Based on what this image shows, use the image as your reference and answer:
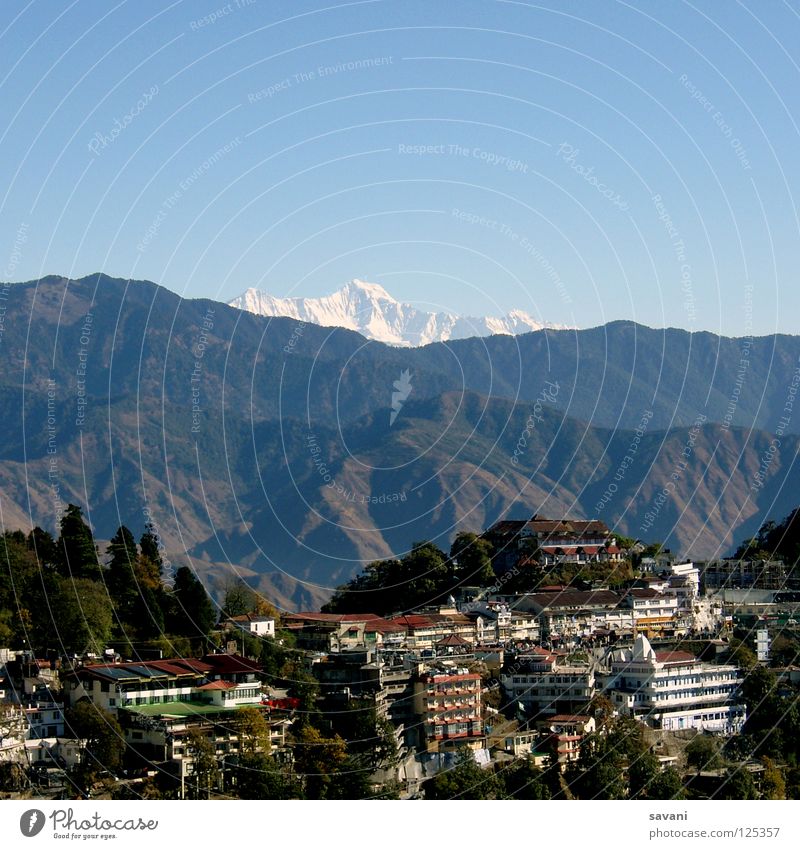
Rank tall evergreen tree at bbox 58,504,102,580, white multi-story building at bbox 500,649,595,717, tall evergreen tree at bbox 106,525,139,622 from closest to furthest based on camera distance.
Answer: white multi-story building at bbox 500,649,595,717 → tall evergreen tree at bbox 106,525,139,622 → tall evergreen tree at bbox 58,504,102,580

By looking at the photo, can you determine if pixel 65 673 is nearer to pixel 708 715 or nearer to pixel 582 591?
pixel 708 715

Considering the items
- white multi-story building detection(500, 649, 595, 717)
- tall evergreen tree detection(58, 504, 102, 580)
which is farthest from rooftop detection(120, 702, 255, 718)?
white multi-story building detection(500, 649, 595, 717)

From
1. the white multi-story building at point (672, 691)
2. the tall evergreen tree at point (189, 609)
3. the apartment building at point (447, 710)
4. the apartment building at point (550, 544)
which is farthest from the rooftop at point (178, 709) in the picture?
the apartment building at point (550, 544)

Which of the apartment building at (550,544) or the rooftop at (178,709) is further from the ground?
the apartment building at (550,544)

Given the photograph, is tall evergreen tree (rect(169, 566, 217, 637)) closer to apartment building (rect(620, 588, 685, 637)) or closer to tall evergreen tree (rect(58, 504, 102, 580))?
tall evergreen tree (rect(58, 504, 102, 580))

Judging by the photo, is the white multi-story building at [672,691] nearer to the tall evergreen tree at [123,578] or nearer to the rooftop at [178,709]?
the rooftop at [178,709]

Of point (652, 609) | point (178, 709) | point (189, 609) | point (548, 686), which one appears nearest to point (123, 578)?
point (189, 609)
